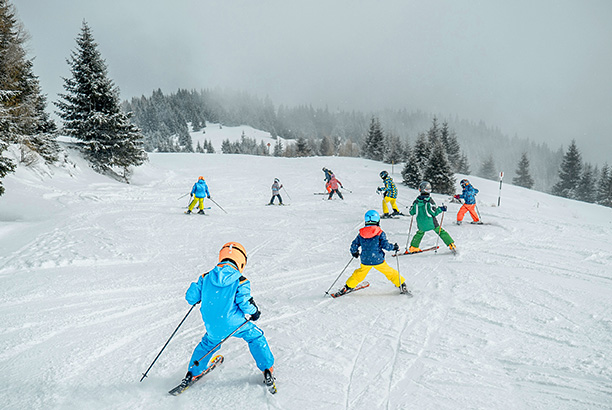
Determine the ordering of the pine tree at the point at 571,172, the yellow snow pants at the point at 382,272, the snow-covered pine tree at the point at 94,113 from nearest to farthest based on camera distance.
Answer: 1. the yellow snow pants at the point at 382,272
2. the snow-covered pine tree at the point at 94,113
3. the pine tree at the point at 571,172

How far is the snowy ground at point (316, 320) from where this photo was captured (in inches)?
126

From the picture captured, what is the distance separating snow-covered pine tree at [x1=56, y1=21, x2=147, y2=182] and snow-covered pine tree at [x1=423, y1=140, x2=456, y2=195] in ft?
92.2

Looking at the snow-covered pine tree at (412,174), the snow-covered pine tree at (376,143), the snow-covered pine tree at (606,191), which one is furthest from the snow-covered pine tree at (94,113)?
the snow-covered pine tree at (606,191)

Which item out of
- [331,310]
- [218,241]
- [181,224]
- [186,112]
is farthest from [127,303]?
[186,112]

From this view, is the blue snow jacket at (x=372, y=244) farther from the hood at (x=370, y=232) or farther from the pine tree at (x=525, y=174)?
the pine tree at (x=525, y=174)

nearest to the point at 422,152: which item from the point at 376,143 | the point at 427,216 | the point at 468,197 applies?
the point at 376,143

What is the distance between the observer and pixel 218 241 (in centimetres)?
1005

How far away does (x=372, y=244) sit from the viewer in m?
5.35

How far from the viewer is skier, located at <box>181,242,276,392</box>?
3178 mm

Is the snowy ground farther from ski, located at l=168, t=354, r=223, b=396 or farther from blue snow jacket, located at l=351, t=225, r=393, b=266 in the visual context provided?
blue snow jacket, located at l=351, t=225, r=393, b=266

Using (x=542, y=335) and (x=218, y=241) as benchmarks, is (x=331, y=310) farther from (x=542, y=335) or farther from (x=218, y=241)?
(x=218, y=241)

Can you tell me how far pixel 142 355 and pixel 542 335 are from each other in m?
5.37

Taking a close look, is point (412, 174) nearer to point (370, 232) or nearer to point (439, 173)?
point (439, 173)

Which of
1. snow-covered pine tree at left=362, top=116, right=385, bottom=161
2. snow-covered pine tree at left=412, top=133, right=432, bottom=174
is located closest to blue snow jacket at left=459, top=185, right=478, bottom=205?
snow-covered pine tree at left=412, top=133, right=432, bottom=174
